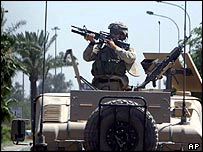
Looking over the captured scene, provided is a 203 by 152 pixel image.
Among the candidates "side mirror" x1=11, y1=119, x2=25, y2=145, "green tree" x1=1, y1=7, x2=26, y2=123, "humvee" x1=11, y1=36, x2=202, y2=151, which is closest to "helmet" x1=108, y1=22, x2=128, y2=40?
"humvee" x1=11, y1=36, x2=202, y2=151

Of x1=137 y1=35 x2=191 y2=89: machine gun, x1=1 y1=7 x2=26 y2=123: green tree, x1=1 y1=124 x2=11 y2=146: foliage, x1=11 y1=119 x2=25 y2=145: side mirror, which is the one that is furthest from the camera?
x1=1 y1=124 x2=11 y2=146: foliage

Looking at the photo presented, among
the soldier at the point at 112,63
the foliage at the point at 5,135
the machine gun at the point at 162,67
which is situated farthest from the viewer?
the foliage at the point at 5,135

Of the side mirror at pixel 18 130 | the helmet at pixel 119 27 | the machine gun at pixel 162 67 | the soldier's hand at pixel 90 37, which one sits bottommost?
the side mirror at pixel 18 130

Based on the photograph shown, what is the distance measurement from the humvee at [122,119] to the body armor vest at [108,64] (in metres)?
0.27

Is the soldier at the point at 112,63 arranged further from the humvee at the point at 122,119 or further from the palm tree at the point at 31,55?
the palm tree at the point at 31,55

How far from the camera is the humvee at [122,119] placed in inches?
311

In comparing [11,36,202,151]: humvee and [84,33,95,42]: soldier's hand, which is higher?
[84,33,95,42]: soldier's hand

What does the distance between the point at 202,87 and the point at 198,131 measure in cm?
279

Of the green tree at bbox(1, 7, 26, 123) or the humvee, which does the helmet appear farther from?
the green tree at bbox(1, 7, 26, 123)

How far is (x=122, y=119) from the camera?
7914 millimetres

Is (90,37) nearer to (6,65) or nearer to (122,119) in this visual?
(122,119)

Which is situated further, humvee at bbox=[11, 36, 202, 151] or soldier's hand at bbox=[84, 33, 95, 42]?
soldier's hand at bbox=[84, 33, 95, 42]

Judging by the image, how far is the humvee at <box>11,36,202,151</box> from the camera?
7.90m

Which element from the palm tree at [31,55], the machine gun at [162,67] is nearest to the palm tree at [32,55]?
the palm tree at [31,55]
